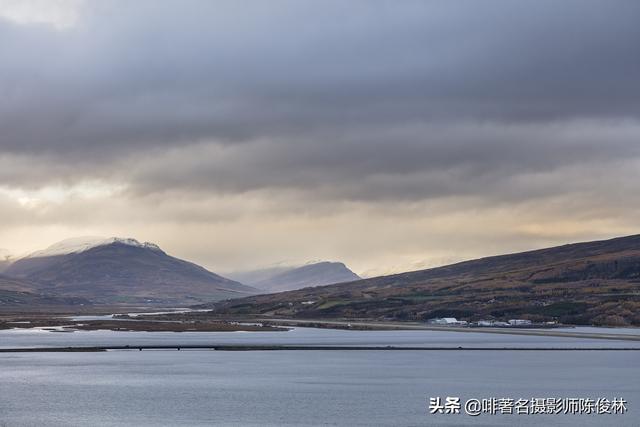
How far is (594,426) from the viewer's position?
268 feet

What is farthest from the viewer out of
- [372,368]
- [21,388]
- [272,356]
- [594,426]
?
[272,356]

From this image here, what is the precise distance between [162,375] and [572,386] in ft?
175

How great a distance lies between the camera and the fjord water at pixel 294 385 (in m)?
86.6

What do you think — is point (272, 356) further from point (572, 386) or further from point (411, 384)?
point (572, 386)

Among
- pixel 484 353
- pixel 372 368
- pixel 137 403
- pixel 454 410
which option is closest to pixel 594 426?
pixel 454 410

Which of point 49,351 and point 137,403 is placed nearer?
point 137,403

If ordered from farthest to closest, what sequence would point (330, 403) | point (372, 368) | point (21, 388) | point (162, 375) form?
point (372, 368), point (162, 375), point (21, 388), point (330, 403)

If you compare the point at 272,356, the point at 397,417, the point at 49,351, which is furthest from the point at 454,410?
the point at 49,351

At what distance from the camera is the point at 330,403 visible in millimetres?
97125

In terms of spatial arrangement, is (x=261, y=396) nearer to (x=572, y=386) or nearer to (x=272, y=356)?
(x=572, y=386)

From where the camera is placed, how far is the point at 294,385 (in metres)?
113

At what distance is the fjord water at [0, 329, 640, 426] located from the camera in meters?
86.6

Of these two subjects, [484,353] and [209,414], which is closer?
[209,414]

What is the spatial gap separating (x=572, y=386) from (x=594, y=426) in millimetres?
29641
